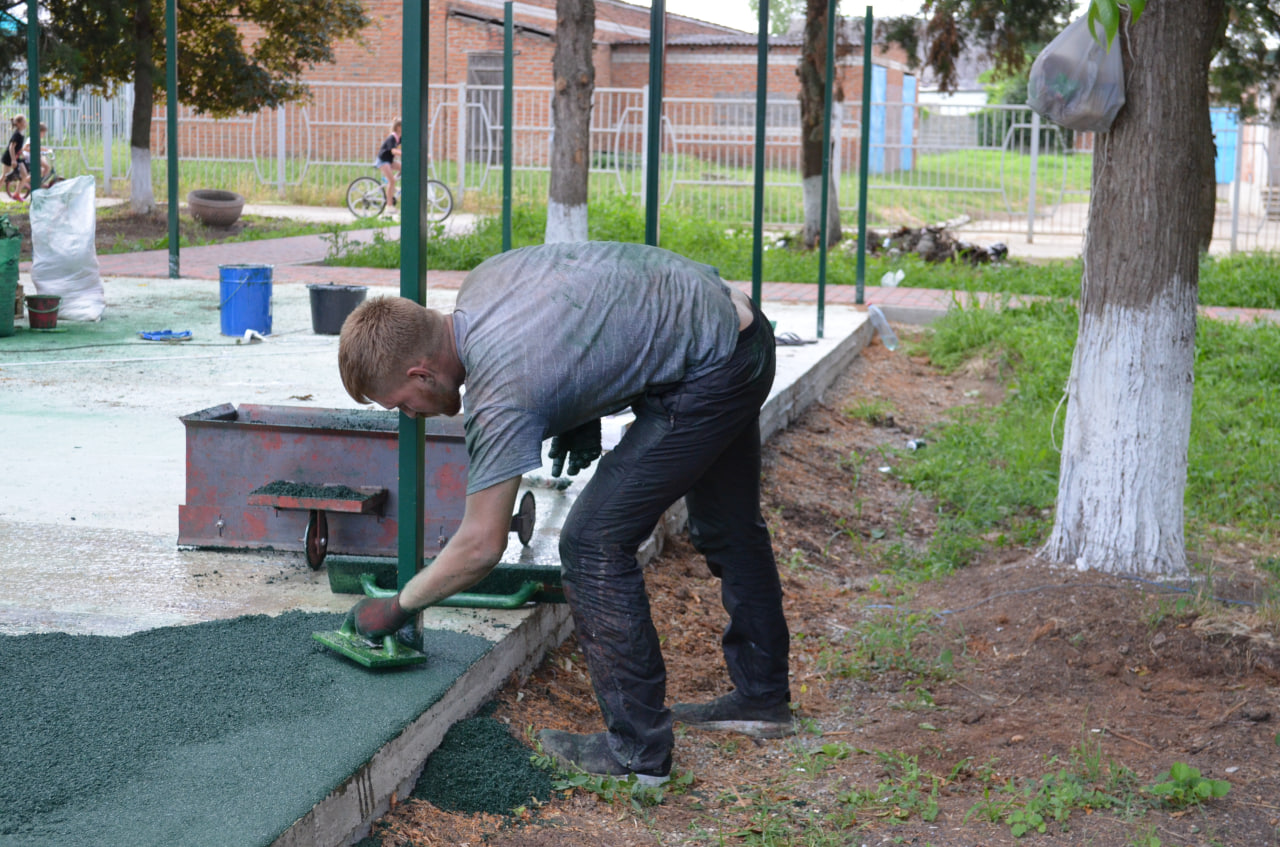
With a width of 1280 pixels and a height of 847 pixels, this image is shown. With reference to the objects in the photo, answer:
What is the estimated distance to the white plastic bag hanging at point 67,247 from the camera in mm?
9094

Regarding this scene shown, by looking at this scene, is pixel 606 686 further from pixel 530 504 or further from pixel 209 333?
pixel 209 333

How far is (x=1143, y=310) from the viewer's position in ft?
14.7

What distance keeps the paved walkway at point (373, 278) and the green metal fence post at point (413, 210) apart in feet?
28.1

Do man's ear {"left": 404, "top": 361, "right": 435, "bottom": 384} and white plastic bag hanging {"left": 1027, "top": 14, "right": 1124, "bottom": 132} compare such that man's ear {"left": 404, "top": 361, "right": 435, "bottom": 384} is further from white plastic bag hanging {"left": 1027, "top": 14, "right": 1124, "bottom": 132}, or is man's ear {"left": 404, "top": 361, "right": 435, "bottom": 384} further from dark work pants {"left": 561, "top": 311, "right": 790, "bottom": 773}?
white plastic bag hanging {"left": 1027, "top": 14, "right": 1124, "bottom": 132}

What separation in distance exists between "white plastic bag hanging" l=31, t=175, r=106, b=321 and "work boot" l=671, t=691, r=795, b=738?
718cm

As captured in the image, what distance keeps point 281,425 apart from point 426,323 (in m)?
1.53

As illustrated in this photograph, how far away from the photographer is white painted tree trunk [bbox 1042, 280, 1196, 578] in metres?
4.49

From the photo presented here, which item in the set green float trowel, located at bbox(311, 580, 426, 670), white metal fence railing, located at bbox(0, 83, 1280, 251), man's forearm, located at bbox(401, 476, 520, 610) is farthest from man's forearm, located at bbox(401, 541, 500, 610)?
white metal fence railing, located at bbox(0, 83, 1280, 251)

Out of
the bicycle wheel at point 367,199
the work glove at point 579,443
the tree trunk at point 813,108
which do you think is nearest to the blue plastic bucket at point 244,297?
the work glove at point 579,443

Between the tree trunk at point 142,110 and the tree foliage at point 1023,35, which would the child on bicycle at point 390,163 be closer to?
the tree trunk at point 142,110

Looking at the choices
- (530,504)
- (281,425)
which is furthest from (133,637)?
(530,504)

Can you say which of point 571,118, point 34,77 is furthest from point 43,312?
point 571,118

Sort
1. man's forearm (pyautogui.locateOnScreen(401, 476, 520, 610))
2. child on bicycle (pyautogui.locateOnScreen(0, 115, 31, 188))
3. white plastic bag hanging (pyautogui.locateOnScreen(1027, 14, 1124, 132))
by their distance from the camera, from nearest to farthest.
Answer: man's forearm (pyautogui.locateOnScreen(401, 476, 520, 610)), white plastic bag hanging (pyautogui.locateOnScreen(1027, 14, 1124, 132)), child on bicycle (pyautogui.locateOnScreen(0, 115, 31, 188))

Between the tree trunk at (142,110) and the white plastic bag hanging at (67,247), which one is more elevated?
the tree trunk at (142,110)
